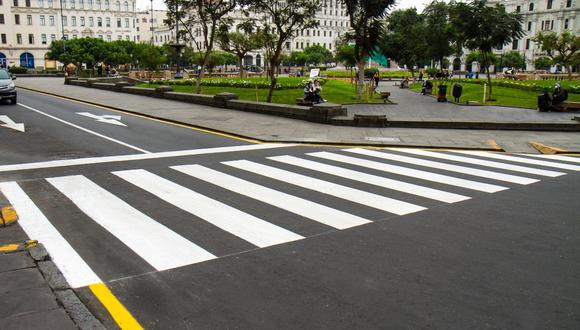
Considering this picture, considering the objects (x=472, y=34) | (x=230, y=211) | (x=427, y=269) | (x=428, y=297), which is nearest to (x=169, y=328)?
(x=428, y=297)

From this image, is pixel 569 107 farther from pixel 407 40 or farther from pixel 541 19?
pixel 541 19

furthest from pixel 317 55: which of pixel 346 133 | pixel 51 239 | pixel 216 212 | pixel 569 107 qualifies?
pixel 51 239

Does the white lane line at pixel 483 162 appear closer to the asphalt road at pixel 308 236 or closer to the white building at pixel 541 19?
the asphalt road at pixel 308 236

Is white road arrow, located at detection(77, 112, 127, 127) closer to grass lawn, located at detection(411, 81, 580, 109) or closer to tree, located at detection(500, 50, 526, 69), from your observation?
grass lawn, located at detection(411, 81, 580, 109)

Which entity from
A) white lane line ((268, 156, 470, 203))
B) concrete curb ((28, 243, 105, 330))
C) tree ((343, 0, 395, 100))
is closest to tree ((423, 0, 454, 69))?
tree ((343, 0, 395, 100))

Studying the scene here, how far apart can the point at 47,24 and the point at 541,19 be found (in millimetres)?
110152

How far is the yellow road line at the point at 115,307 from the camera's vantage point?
4566 mm

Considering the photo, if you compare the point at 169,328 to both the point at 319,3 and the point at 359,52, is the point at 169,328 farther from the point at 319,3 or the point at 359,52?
the point at 359,52

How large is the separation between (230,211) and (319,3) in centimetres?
2081

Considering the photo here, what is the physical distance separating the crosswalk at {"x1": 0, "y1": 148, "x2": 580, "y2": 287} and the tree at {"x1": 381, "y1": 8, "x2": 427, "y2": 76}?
38.4 metres

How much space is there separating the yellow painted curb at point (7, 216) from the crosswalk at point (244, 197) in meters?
0.16

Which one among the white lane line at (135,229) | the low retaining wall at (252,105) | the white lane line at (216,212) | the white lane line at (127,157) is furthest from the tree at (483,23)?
the white lane line at (135,229)

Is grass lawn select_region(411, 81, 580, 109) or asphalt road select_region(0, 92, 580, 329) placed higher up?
grass lawn select_region(411, 81, 580, 109)

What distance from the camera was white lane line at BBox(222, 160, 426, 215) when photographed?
841 cm
